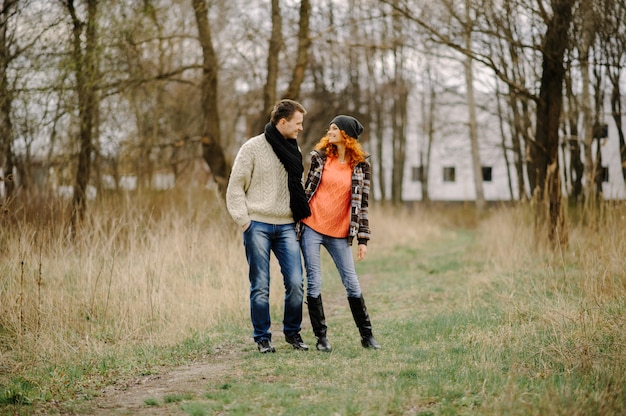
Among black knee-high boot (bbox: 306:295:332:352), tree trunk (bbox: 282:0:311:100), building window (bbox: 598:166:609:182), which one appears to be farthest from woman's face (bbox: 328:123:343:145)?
tree trunk (bbox: 282:0:311:100)

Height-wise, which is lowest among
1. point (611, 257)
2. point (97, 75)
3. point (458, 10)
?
point (611, 257)

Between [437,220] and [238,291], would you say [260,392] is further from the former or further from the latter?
[437,220]

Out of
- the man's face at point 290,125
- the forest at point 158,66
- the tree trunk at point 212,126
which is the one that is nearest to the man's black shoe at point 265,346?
the man's face at point 290,125

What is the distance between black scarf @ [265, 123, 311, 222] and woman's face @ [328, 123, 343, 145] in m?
0.36

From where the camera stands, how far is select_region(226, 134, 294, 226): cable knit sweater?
6227 mm

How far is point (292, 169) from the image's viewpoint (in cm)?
636

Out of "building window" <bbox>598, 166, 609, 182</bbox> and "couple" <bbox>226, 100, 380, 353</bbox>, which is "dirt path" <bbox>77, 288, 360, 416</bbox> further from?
"building window" <bbox>598, 166, 609, 182</bbox>

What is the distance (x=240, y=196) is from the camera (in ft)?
20.3

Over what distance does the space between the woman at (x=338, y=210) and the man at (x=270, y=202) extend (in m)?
0.13

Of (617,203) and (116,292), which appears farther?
(617,203)

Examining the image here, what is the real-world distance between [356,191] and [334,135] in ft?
1.75

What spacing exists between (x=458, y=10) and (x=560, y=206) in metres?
4.02

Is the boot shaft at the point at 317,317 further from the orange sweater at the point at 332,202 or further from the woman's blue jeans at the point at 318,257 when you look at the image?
the orange sweater at the point at 332,202

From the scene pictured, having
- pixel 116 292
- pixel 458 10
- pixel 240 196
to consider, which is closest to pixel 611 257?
pixel 240 196
